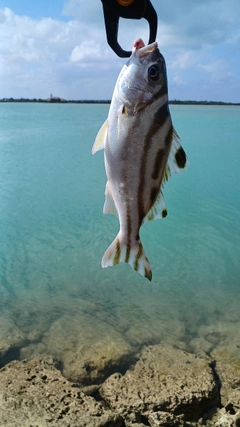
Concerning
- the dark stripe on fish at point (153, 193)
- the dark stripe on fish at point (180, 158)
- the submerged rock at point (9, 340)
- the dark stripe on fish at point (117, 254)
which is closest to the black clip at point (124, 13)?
the dark stripe on fish at point (180, 158)

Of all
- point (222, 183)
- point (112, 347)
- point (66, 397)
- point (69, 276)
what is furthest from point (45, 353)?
point (222, 183)

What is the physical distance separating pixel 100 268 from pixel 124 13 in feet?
33.7

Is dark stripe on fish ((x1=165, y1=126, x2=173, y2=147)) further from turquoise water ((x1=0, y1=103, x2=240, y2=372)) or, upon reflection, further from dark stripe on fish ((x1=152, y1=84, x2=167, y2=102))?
turquoise water ((x1=0, y1=103, x2=240, y2=372))

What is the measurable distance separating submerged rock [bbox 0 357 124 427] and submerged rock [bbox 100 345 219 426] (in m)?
0.67

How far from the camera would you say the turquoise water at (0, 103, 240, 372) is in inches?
364

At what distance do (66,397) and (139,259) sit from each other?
399 centimetres

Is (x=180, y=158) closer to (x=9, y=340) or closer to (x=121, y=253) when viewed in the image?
(x=121, y=253)

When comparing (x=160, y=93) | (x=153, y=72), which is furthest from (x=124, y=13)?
(x=160, y=93)

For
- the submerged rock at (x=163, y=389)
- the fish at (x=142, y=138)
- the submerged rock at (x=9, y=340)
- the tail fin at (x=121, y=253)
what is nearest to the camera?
the fish at (x=142, y=138)

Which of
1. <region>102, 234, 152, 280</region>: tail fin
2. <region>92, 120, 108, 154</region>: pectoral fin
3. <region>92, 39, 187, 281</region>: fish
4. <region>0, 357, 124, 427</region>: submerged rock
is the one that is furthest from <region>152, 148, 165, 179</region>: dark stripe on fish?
<region>0, 357, 124, 427</region>: submerged rock

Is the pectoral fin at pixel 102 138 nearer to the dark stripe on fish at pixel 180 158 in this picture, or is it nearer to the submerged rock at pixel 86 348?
the dark stripe on fish at pixel 180 158

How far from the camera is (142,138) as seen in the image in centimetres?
227

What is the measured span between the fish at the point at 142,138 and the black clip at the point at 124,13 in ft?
0.40

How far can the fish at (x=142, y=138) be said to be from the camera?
2.27 meters
